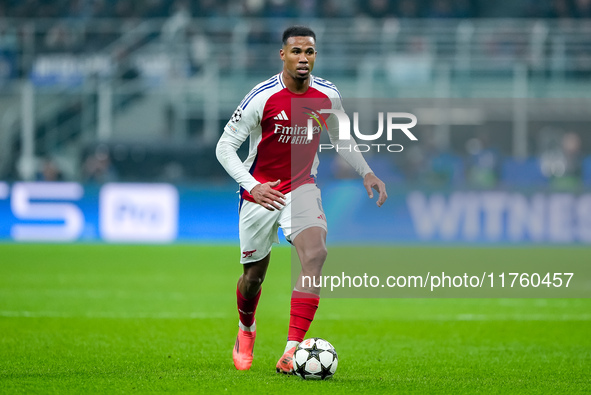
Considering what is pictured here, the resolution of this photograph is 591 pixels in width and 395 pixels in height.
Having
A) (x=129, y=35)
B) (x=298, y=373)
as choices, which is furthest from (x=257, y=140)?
(x=129, y=35)

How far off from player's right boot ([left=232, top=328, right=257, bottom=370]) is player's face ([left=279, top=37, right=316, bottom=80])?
185 centimetres

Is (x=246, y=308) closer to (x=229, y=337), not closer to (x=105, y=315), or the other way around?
(x=229, y=337)

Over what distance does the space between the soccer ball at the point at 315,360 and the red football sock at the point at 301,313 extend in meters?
0.14

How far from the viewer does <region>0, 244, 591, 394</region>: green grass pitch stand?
557 centimetres

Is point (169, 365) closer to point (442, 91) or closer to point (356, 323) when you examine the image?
point (356, 323)

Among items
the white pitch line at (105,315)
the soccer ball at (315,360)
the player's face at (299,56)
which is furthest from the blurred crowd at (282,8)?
the soccer ball at (315,360)

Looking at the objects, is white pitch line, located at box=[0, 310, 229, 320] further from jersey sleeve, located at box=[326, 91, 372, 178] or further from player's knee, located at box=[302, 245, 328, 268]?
player's knee, located at box=[302, 245, 328, 268]

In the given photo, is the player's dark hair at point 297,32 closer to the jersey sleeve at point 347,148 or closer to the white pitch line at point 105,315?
the jersey sleeve at point 347,148

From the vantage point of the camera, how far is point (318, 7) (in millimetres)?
22125

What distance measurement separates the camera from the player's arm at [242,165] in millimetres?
5711

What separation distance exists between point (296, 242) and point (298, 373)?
0.85 meters

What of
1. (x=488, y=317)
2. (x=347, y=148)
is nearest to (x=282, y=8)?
(x=488, y=317)

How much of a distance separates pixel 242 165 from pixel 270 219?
0.44m

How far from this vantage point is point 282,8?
21.9 m
